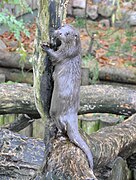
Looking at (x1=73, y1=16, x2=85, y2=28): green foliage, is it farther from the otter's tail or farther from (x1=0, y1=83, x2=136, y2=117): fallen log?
the otter's tail

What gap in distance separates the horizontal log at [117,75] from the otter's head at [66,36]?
3.70 metres

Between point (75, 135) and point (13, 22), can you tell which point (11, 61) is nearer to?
point (13, 22)

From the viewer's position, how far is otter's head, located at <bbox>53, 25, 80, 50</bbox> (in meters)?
1.62

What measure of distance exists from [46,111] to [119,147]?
64 cm

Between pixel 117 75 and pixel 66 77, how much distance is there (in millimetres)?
3735

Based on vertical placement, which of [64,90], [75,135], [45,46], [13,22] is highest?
[45,46]

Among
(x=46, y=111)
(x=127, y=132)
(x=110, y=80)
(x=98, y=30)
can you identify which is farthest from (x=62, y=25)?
(x=98, y=30)

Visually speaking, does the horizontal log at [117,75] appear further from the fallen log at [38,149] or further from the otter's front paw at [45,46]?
the otter's front paw at [45,46]

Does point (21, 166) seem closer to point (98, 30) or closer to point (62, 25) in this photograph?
point (62, 25)

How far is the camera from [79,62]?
5.56 ft

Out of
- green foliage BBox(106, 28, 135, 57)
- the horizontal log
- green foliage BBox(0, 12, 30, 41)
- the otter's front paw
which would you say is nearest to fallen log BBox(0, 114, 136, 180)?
the otter's front paw

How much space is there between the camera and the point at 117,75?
17.6 feet

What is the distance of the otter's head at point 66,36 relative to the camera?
162cm

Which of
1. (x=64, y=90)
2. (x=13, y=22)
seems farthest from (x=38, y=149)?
(x=13, y=22)
